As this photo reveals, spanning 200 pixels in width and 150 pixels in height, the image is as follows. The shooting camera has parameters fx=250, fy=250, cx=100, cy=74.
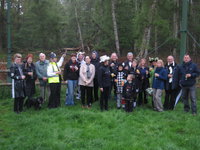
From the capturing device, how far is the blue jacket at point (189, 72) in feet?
25.8

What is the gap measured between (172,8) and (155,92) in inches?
661

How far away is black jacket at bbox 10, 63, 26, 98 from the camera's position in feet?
26.2

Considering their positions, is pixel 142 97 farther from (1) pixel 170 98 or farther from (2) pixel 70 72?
(2) pixel 70 72

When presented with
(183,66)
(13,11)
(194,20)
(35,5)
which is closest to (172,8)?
(194,20)

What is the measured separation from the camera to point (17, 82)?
805cm

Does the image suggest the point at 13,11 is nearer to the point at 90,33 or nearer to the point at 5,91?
the point at 90,33

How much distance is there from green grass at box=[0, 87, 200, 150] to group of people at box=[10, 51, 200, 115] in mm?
478

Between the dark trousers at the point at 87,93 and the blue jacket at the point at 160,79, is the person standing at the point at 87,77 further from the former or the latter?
the blue jacket at the point at 160,79

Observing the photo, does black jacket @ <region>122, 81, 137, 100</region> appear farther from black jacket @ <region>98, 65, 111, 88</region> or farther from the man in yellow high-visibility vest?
the man in yellow high-visibility vest

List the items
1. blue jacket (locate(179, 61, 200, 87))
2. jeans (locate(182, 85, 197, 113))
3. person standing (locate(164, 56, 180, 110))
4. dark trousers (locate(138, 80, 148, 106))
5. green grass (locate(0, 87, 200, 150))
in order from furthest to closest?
dark trousers (locate(138, 80, 148, 106))
person standing (locate(164, 56, 180, 110))
jeans (locate(182, 85, 197, 113))
blue jacket (locate(179, 61, 200, 87))
green grass (locate(0, 87, 200, 150))

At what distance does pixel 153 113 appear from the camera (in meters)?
8.12

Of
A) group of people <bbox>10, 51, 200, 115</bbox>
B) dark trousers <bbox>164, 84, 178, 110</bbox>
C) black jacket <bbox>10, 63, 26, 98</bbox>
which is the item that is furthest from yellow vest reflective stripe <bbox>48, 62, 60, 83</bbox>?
dark trousers <bbox>164, 84, 178, 110</bbox>

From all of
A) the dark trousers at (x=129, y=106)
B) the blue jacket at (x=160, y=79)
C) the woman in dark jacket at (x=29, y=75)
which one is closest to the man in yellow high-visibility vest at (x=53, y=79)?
the woman in dark jacket at (x=29, y=75)

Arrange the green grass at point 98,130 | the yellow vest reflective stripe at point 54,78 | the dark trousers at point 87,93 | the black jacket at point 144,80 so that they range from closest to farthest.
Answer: the green grass at point 98,130 < the yellow vest reflective stripe at point 54,78 < the dark trousers at point 87,93 < the black jacket at point 144,80
